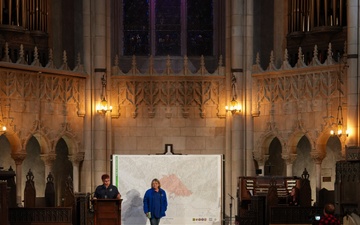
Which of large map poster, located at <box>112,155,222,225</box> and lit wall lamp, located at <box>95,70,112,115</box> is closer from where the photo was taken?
large map poster, located at <box>112,155,222,225</box>

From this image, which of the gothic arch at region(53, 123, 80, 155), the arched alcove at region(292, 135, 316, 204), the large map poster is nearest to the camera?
the large map poster

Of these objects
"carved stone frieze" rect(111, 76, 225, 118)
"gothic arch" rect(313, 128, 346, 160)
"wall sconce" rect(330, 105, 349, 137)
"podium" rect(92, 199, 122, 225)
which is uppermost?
"carved stone frieze" rect(111, 76, 225, 118)

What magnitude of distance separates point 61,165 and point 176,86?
14.5 feet

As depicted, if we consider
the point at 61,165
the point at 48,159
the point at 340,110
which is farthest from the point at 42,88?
the point at 340,110

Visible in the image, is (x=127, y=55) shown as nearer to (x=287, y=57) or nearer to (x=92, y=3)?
(x=92, y=3)

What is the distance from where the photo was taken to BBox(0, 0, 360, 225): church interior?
2766 centimetres

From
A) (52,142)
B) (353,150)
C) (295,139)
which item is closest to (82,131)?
(52,142)

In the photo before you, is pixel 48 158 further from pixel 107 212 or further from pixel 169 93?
pixel 107 212

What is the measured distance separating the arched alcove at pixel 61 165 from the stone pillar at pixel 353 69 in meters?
9.19

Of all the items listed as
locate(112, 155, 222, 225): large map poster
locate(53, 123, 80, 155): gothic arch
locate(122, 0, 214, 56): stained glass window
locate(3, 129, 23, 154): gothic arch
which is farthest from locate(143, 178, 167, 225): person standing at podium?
locate(122, 0, 214, 56): stained glass window

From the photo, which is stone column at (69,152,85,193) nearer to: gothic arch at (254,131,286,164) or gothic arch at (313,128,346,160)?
gothic arch at (254,131,286,164)

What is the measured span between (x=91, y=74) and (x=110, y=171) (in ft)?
10.4

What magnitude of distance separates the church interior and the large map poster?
56cm

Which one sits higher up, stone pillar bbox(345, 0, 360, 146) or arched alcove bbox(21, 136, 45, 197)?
stone pillar bbox(345, 0, 360, 146)
